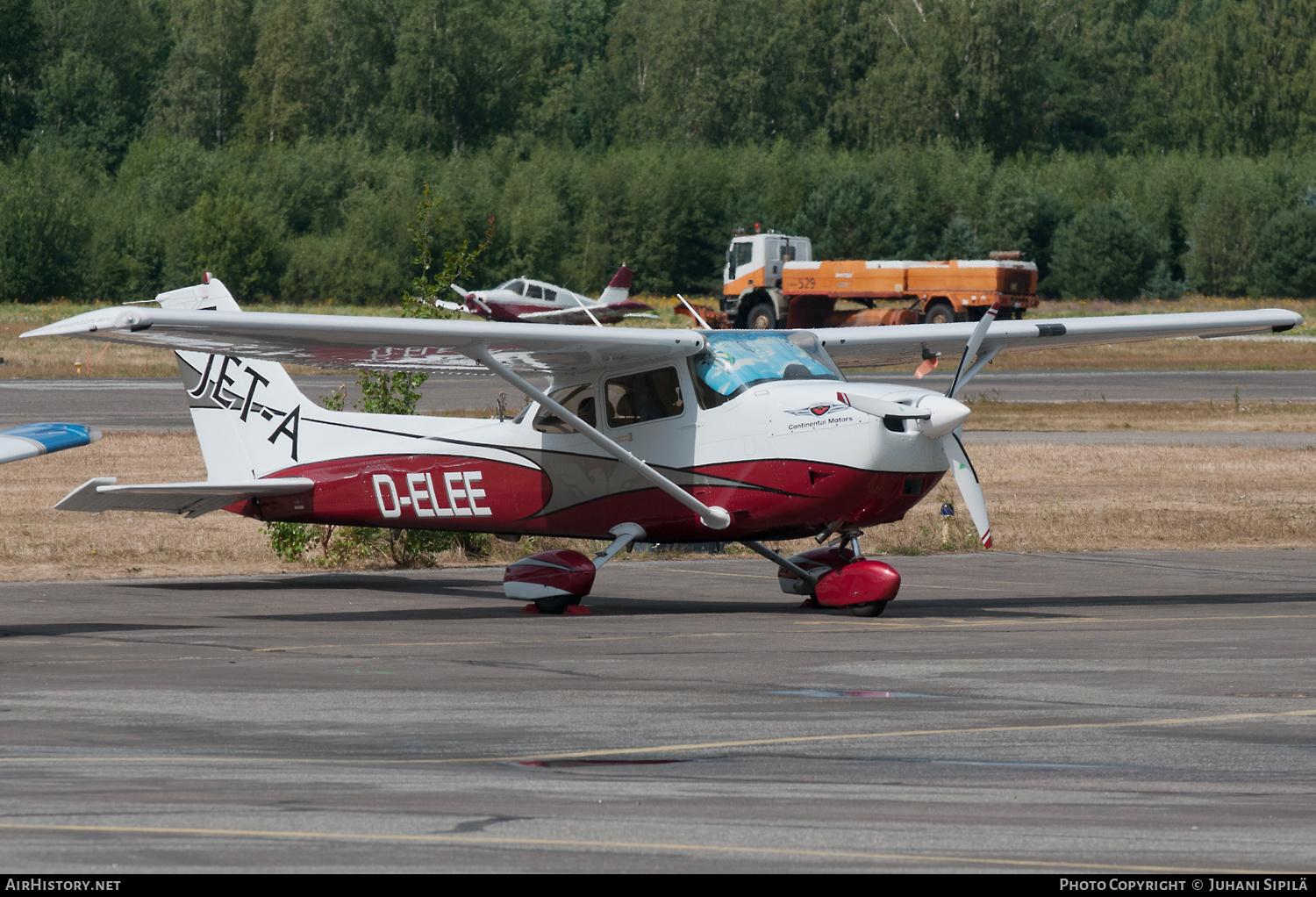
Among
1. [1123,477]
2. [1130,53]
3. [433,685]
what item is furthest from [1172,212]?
[433,685]

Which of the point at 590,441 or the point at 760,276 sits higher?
the point at 590,441

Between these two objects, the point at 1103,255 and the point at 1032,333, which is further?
the point at 1103,255

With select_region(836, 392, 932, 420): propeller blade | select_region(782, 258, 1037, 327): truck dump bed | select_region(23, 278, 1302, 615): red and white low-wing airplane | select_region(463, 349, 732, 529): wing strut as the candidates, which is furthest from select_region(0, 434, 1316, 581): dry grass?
select_region(782, 258, 1037, 327): truck dump bed

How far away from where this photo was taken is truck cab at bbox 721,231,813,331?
62.2 m

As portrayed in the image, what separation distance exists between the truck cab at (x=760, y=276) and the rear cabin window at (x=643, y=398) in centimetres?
4754

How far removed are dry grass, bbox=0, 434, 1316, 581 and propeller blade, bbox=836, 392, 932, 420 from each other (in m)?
5.94

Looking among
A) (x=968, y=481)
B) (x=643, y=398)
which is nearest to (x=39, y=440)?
(x=643, y=398)

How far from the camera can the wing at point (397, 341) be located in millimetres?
12367

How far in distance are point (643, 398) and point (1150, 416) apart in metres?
22.8

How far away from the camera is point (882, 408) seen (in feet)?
42.1

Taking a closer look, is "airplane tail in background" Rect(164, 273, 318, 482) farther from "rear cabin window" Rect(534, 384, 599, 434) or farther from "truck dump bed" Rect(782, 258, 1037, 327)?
"truck dump bed" Rect(782, 258, 1037, 327)

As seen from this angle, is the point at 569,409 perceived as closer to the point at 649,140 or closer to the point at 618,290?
the point at 618,290

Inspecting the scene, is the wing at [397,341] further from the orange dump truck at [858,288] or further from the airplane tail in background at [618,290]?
the orange dump truck at [858,288]

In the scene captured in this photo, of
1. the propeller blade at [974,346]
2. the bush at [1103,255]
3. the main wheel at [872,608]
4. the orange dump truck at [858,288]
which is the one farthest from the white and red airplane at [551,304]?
the main wheel at [872,608]
